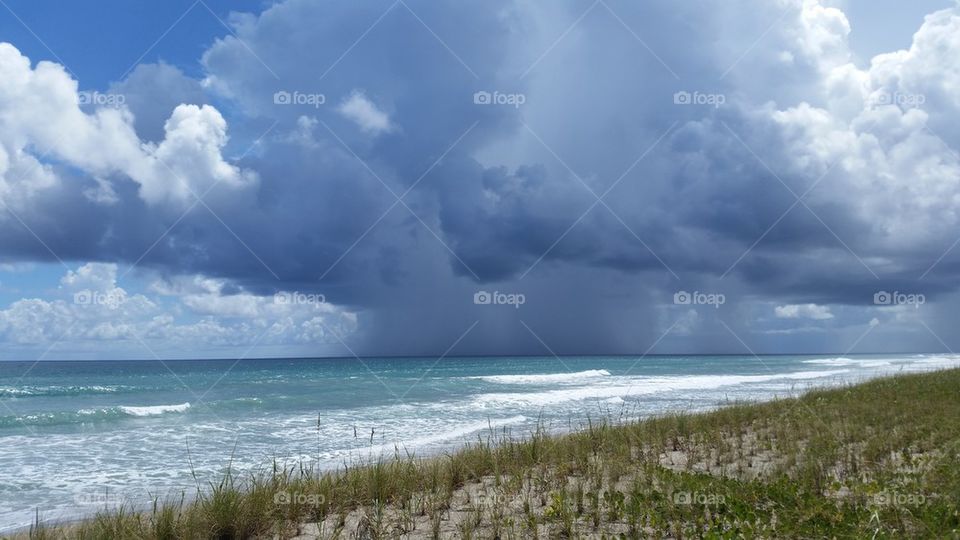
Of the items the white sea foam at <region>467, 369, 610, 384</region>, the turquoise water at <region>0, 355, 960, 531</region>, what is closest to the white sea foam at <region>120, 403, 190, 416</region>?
the turquoise water at <region>0, 355, 960, 531</region>

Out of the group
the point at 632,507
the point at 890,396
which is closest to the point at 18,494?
the point at 632,507

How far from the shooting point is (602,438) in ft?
32.3

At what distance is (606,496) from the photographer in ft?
20.5

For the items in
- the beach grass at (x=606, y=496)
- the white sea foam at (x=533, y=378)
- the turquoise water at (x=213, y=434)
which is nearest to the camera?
the beach grass at (x=606, y=496)

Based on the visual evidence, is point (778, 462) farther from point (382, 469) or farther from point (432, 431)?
point (432, 431)

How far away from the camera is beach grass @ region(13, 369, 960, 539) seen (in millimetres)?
5402

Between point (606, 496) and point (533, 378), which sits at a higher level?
point (606, 496)

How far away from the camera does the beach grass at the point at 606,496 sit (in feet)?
17.7

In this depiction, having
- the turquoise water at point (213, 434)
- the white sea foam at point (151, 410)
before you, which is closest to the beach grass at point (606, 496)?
the turquoise water at point (213, 434)

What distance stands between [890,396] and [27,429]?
91.9 feet

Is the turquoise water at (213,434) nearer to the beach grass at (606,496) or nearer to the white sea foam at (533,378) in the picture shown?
the beach grass at (606,496)

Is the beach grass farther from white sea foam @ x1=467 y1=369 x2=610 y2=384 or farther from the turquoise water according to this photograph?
white sea foam @ x1=467 y1=369 x2=610 y2=384

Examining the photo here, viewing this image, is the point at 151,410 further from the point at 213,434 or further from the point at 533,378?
the point at 533,378

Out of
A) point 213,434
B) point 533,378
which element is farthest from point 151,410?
point 533,378
